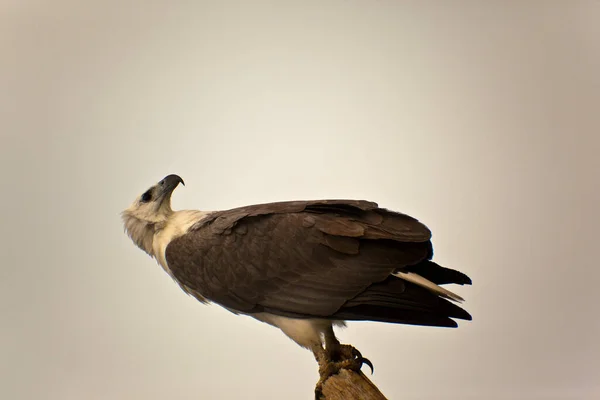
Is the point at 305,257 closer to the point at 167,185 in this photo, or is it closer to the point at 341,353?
the point at 341,353

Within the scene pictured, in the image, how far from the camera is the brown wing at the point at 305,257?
377 centimetres

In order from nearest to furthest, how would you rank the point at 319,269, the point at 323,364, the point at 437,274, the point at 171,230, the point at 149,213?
the point at 319,269 → the point at 323,364 → the point at 437,274 → the point at 171,230 → the point at 149,213

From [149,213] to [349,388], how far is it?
1.66 m

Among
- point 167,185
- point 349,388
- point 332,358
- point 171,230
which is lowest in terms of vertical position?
point 349,388

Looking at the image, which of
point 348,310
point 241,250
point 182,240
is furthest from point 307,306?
point 182,240

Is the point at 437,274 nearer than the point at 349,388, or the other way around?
the point at 349,388

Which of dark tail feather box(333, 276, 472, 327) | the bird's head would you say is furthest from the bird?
the bird's head

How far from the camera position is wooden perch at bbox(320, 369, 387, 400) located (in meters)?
3.88

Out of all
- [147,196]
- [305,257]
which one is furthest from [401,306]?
[147,196]

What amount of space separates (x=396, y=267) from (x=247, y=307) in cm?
90

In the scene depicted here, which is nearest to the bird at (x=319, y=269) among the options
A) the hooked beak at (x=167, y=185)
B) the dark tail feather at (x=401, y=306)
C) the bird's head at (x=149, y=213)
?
the dark tail feather at (x=401, y=306)

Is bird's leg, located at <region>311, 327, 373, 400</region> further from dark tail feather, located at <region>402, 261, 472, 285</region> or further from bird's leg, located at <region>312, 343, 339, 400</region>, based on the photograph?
dark tail feather, located at <region>402, 261, 472, 285</region>

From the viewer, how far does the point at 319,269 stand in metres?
3.86

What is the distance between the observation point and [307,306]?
383cm
